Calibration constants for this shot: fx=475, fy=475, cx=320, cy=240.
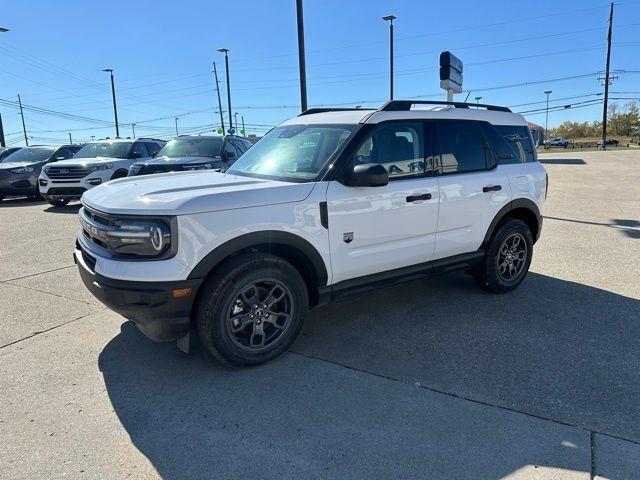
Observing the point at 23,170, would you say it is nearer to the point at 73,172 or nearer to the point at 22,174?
the point at 22,174

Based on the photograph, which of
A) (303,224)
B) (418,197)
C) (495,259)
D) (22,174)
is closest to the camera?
(303,224)

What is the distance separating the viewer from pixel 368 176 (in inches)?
139

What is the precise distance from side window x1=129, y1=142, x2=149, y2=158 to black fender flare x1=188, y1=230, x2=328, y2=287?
11.0m

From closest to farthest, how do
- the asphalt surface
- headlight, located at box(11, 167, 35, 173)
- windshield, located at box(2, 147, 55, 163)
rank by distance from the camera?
the asphalt surface, headlight, located at box(11, 167, 35, 173), windshield, located at box(2, 147, 55, 163)

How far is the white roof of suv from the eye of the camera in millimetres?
4113

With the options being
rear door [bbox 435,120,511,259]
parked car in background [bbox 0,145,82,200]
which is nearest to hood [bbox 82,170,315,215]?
rear door [bbox 435,120,511,259]

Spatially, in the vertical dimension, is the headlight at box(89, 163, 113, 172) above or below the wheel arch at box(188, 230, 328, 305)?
above

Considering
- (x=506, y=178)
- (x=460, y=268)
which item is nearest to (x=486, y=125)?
(x=506, y=178)

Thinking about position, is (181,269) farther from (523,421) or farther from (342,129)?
(523,421)

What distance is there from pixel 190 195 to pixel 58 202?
36.3 ft

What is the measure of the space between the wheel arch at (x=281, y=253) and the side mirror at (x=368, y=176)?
0.60 meters

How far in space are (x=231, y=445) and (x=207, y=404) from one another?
0.48m

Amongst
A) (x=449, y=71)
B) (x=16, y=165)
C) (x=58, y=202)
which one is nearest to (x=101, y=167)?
(x=58, y=202)

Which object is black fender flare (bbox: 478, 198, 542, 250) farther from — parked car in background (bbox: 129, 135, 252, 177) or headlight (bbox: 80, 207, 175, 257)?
parked car in background (bbox: 129, 135, 252, 177)
